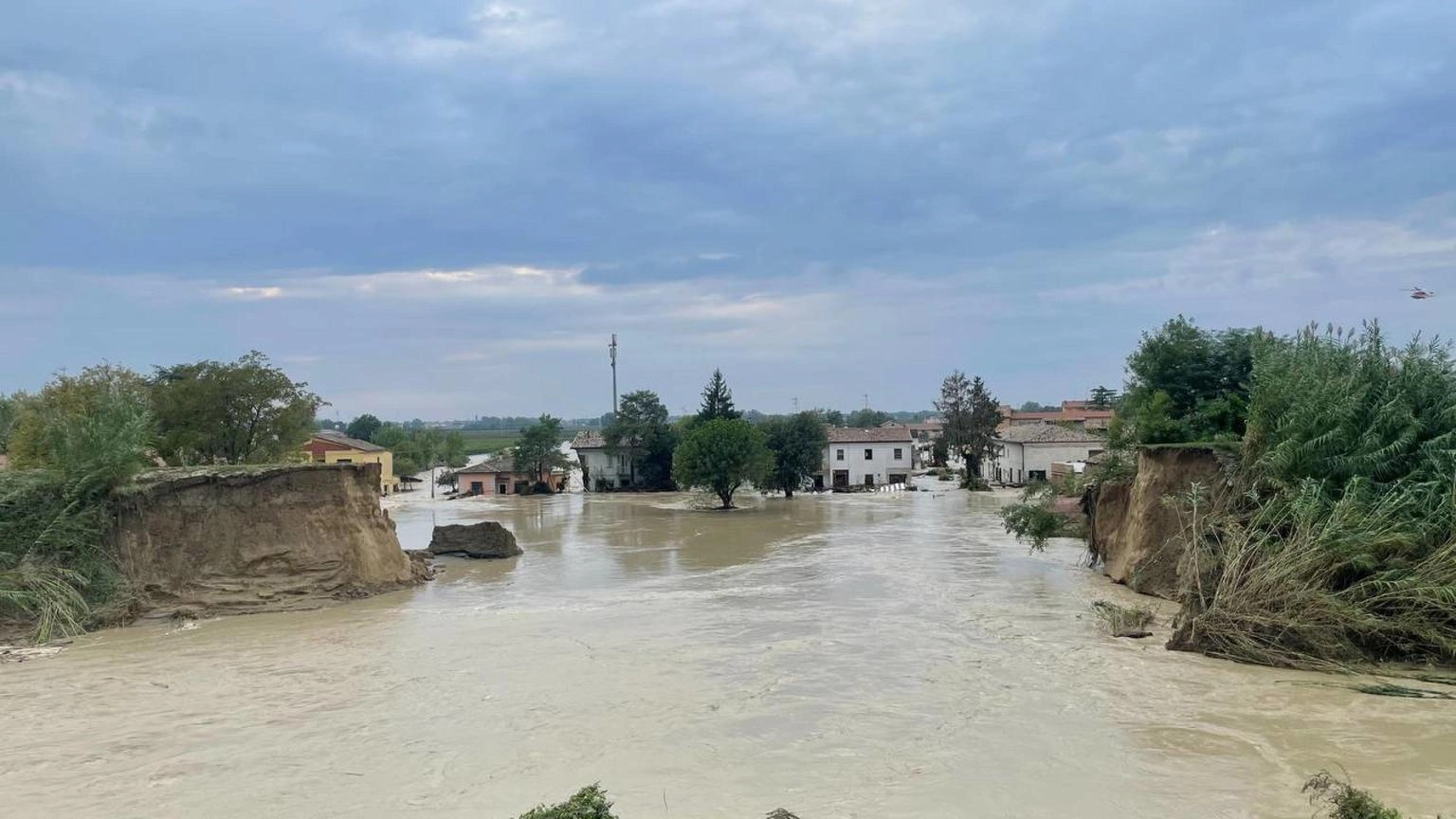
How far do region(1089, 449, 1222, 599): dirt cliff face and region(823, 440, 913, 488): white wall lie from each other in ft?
168

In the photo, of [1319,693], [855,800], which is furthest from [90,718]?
[1319,693]

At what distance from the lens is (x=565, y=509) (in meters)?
57.5

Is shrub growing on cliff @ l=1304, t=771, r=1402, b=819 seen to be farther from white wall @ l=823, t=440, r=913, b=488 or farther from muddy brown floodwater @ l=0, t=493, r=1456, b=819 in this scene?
white wall @ l=823, t=440, r=913, b=488

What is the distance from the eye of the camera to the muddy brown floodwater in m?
8.10

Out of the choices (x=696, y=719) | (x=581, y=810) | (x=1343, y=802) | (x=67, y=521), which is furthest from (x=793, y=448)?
(x=581, y=810)

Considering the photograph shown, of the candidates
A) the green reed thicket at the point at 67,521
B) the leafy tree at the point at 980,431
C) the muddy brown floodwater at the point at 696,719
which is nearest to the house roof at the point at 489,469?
the leafy tree at the point at 980,431

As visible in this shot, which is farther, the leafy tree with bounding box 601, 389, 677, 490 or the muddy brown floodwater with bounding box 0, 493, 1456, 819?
the leafy tree with bounding box 601, 389, 677, 490

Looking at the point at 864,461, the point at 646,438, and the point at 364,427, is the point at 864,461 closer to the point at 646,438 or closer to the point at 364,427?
the point at 646,438

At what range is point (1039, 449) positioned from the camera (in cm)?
6706

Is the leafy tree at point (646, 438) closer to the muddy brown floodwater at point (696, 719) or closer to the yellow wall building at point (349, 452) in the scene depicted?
the yellow wall building at point (349, 452)

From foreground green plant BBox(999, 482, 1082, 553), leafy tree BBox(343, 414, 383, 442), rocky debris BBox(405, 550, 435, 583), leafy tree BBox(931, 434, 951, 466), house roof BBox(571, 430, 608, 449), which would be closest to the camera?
rocky debris BBox(405, 550, 435, 583)

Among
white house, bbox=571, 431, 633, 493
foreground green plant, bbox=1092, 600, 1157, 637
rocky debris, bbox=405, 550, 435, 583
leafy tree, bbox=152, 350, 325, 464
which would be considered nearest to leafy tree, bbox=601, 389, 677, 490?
white house, bbox=571, 431, 633, 493

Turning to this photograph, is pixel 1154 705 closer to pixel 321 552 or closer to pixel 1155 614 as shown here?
pixel 1155 614

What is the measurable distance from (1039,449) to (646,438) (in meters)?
31.7
